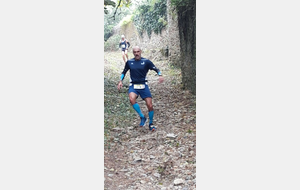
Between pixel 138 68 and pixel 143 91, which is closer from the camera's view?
pixel 138 68

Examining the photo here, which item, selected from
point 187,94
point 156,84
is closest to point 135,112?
point 156,84

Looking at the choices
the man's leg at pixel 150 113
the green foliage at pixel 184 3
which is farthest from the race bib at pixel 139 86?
the green foliage at pixel 184 3

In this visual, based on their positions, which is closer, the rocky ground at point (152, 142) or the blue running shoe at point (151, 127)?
the rocky ground at point (152, 142)

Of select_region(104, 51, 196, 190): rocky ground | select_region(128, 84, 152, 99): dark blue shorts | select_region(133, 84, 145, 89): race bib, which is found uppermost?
select_region(133, 84, 145, 89): race bib

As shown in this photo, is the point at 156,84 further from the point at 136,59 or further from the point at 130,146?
the point at 130,146

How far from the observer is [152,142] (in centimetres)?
456

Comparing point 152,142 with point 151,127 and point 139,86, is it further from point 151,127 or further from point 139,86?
point 139,86

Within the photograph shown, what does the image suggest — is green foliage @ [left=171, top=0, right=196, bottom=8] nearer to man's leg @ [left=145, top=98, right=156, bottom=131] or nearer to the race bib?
the race bib

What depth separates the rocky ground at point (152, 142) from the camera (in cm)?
367

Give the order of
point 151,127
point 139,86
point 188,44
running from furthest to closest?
1. point 188,44
2. point 139,86
3. point 151,127

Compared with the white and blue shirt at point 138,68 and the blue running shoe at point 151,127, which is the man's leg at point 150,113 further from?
the white and blue shirt at point 138,68

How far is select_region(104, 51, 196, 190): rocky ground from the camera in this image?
145 inches

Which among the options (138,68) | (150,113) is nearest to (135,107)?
(150,113)

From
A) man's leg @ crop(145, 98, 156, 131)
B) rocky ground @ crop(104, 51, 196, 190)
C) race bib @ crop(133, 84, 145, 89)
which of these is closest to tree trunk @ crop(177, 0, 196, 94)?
rocky ground @ crop(104, 51, 196, 190)
